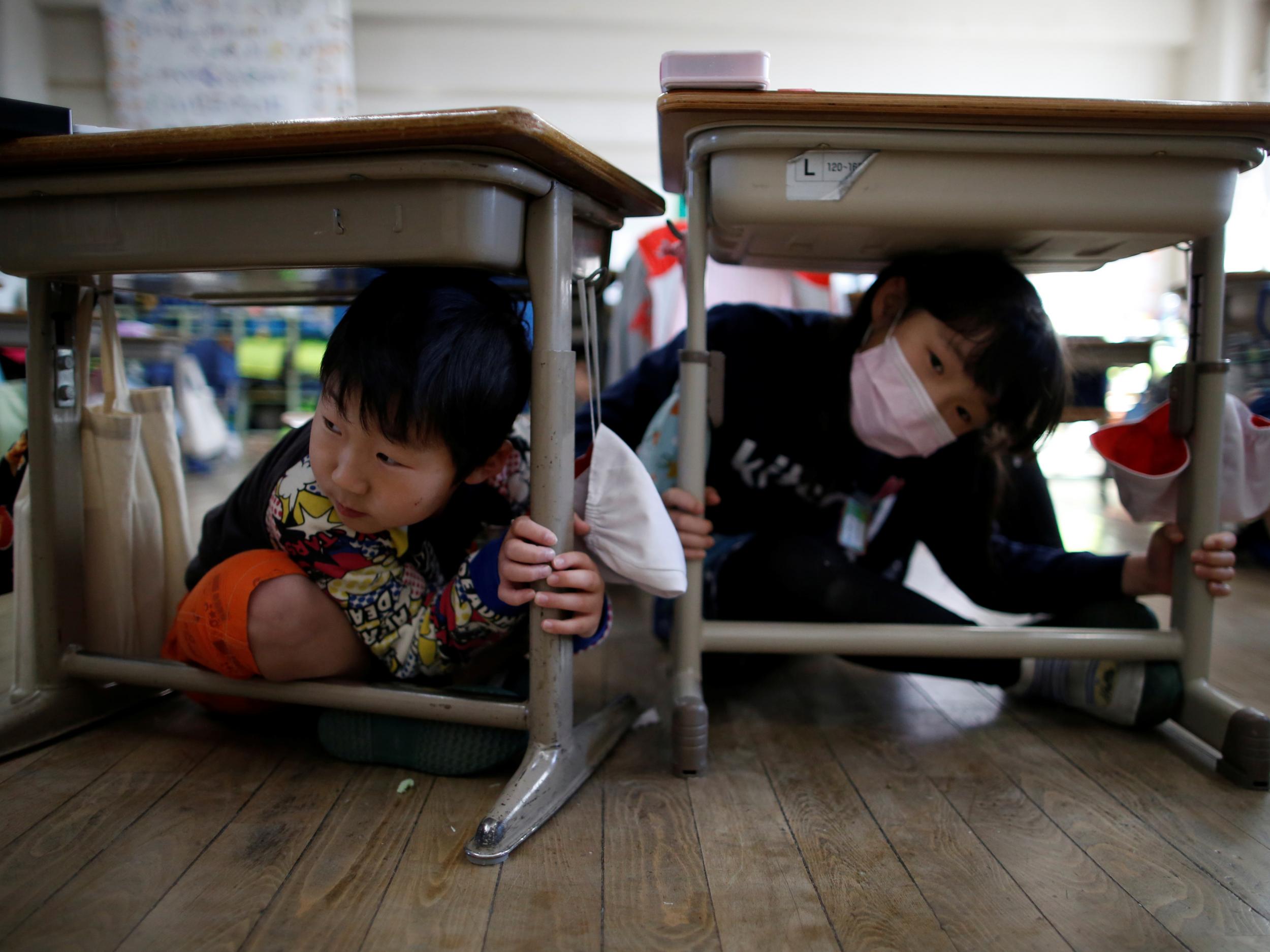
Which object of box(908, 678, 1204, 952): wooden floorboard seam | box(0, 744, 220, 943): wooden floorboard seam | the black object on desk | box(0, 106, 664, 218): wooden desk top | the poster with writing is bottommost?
box(908, 678, 1204, 952): wooden floorboard seam

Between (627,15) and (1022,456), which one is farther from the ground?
(627,15)

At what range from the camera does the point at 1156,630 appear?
106 centimetres

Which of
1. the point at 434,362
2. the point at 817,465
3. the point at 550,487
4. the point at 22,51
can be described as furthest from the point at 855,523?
the point at 22,51

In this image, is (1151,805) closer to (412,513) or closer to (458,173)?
(412,513)

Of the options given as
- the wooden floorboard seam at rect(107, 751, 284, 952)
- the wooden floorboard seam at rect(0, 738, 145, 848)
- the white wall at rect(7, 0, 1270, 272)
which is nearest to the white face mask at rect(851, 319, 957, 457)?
the wooden floorboard seam at rect(107, 751, 284, 952)

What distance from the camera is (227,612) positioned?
0.92 m

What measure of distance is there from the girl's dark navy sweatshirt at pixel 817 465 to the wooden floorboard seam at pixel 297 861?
49 centimetres

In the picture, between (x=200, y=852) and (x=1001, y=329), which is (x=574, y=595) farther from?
(x=1001, y=329)

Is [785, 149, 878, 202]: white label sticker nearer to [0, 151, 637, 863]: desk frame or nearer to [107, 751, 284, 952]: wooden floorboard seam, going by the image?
[0, 151, 637, 863]: desk frame

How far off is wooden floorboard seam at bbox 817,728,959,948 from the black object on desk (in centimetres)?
95

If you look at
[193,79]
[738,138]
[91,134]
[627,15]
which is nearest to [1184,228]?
[738,138]

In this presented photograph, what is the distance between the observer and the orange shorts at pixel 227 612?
3.00 feet

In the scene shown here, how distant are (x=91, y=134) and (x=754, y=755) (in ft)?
2.96

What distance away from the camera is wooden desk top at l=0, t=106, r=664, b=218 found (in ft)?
2.29
